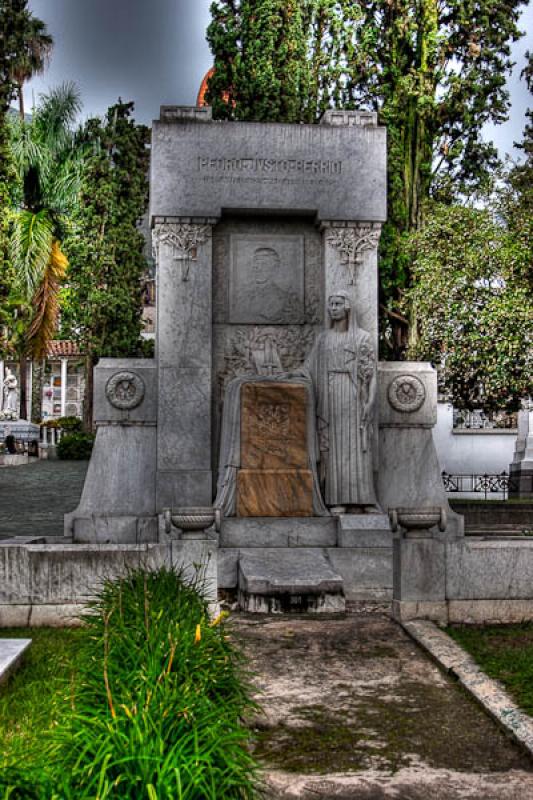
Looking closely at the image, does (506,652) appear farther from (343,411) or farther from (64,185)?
(64,185)

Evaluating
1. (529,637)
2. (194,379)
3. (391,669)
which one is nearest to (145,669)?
(391,669)

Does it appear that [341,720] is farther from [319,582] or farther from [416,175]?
[416,175]

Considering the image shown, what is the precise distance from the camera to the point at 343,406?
10.5 meters

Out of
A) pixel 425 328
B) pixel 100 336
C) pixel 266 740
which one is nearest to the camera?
pixel 266 740

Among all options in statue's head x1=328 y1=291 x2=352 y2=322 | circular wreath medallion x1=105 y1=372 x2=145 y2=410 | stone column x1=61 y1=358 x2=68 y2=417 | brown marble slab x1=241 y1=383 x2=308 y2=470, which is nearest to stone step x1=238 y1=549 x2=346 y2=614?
brown marble slab x1=241 y1=383 x2=308 y2=470

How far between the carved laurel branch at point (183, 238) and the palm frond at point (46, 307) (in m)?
25.0

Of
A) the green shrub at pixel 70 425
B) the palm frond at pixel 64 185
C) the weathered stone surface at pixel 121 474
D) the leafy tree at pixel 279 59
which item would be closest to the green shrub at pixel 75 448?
the green shrub at pixel 70 425

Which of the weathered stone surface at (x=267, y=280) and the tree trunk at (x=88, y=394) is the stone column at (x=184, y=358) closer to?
the weathered stone surface at (x=267, y=280)

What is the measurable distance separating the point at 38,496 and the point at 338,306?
1259 centimetres

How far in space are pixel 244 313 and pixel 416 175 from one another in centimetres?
1843

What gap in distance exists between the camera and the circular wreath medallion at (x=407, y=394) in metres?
10.9

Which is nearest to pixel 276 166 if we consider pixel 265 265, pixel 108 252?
pixel 265 265

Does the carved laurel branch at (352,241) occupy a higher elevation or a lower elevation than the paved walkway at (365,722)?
higher

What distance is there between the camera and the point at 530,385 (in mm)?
21672
